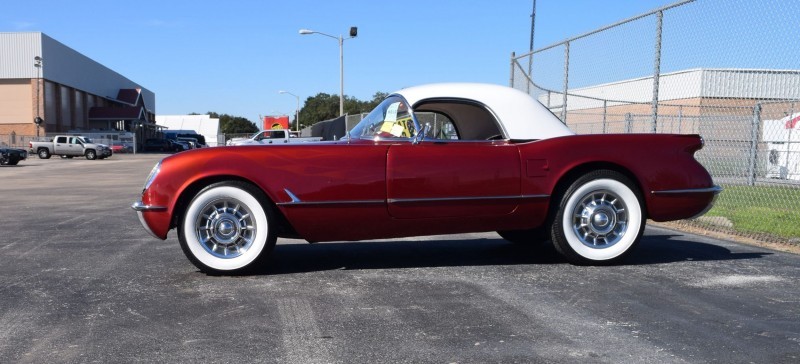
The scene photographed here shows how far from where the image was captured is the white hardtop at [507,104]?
5195 mm

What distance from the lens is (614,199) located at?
16.8ft

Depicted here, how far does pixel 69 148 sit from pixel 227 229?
40196mm

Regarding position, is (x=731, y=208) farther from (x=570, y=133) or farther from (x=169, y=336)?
(x=169, y=336)

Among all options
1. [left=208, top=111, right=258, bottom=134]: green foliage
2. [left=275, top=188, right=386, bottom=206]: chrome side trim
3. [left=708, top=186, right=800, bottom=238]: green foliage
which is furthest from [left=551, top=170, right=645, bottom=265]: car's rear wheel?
[left=208, top=111, right=258, bottom=134]: green foliage

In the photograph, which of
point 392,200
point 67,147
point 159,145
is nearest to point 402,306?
point 392,200

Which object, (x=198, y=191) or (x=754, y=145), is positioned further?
(x=754, y=145)

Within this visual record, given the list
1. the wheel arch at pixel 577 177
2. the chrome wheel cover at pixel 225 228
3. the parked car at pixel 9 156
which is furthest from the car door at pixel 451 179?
the parked car at pixel 9 156

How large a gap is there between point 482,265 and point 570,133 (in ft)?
4.43

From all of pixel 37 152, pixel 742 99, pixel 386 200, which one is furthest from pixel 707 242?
pixel 37 152

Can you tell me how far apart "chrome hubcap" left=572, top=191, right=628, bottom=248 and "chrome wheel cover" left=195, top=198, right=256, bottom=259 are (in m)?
2.57

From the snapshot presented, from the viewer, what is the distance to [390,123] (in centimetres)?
519

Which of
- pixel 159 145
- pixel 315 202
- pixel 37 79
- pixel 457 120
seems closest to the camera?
pixel 315 202

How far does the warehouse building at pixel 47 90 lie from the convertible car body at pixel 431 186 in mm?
50384

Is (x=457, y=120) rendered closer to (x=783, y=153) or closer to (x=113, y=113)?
(x=783, y=153)
